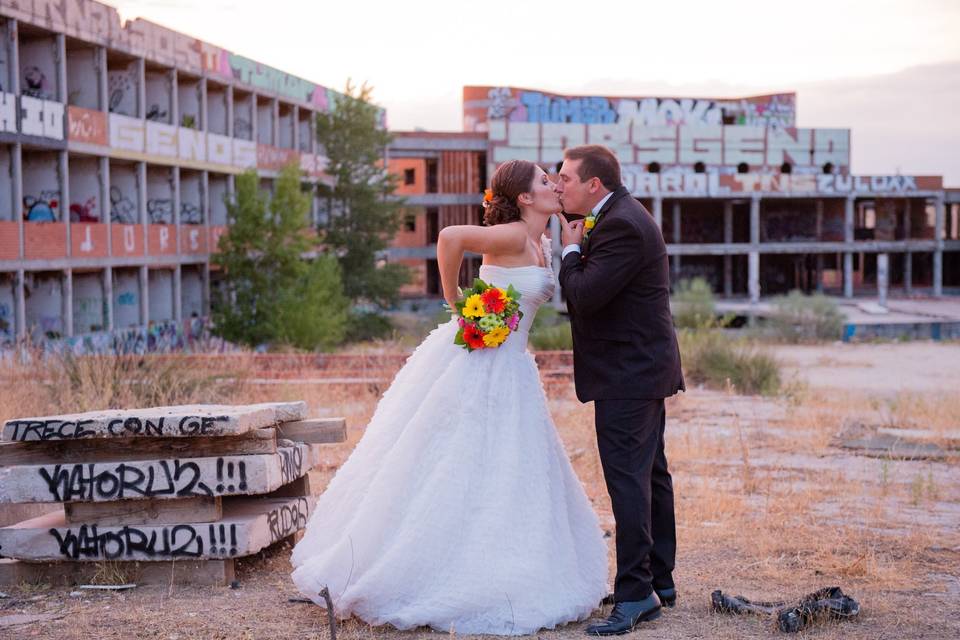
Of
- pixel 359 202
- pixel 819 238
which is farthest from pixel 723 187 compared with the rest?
pixel 359 202

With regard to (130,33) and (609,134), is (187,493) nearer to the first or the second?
(130,33)

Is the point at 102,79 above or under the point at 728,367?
above

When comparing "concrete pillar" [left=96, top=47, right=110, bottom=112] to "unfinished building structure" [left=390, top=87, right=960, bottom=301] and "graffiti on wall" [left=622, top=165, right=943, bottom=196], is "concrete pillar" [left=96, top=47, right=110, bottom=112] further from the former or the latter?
"graffiti on wall" [left=622, top=165, right=943, bottom=196]

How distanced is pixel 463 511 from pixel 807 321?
33286 mm

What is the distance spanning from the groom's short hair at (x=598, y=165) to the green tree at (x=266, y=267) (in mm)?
24319

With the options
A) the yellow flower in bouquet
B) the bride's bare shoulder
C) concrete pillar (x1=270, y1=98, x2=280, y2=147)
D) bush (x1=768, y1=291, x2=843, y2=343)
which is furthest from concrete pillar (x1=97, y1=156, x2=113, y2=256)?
the yellow flower in bouquet

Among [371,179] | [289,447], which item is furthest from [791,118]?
[289,447]

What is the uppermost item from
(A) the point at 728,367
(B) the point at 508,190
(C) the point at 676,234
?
(C) the point at 676,234

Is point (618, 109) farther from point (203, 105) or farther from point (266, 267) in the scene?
point (266, 267)

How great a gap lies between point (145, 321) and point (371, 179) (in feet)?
44.9

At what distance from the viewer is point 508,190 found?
18.4 feet

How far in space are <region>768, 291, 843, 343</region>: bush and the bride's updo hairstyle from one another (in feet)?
105

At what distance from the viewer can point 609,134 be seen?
5325cm

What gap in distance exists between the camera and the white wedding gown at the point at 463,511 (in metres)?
5.12
